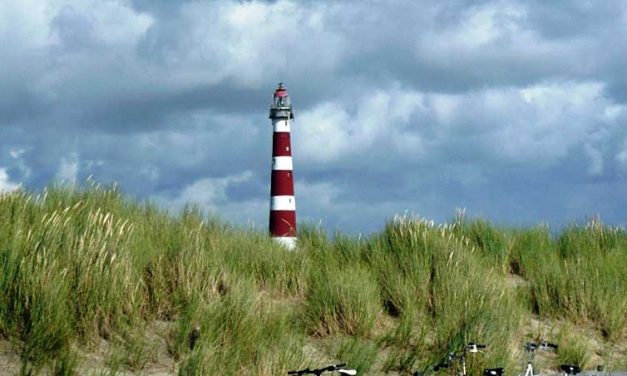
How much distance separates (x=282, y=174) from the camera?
25016mm

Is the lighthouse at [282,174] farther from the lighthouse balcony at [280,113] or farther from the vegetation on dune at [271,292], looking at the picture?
the vegetation on dune at [271,292]

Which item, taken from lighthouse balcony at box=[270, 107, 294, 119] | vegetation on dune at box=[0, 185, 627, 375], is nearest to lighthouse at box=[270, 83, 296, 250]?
lighthouse balcony at box=[270, 107, 294, 119]

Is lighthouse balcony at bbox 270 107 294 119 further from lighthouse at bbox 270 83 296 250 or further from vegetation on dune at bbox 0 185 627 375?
vegetation on dune at bbox 0 185 627 375

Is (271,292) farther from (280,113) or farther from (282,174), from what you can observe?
(280,113)

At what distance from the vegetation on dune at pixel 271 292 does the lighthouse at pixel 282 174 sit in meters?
7.25

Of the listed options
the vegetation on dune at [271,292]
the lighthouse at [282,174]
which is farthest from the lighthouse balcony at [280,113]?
the vegetation on dune at [271,292]

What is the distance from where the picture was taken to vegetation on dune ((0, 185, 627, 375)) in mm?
11102

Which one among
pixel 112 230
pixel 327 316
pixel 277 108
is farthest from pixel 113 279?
pixel 277 108

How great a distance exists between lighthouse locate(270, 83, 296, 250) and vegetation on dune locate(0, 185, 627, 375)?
7247 mm

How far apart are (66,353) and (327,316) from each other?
3610mm

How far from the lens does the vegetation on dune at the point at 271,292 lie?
1110cm

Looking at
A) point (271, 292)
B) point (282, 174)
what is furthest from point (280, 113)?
point (271, 292)

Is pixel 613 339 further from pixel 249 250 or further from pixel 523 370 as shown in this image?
pixel 249 250

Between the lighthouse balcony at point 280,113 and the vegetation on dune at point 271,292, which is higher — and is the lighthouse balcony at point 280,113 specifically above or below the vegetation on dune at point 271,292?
above
